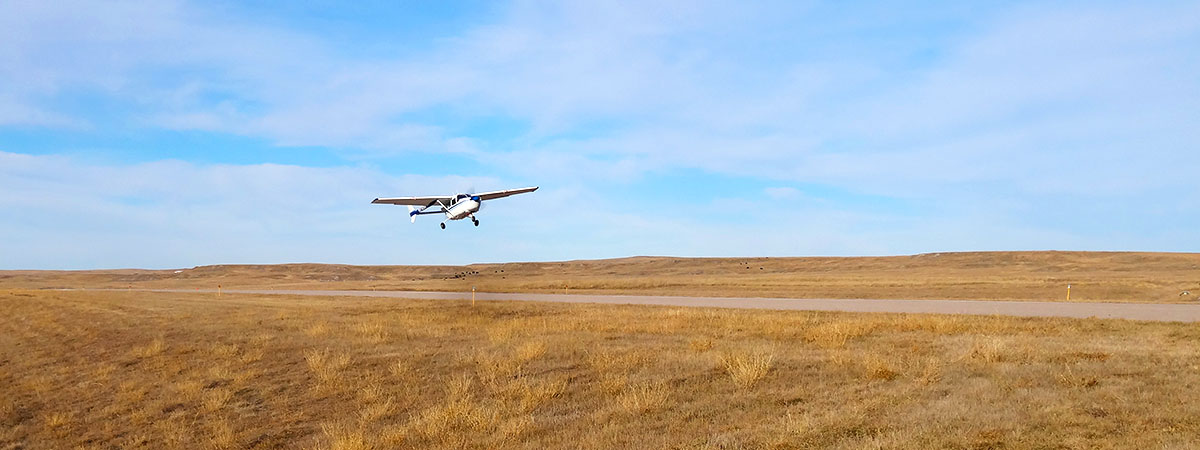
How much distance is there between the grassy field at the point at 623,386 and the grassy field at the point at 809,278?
81.5 ft

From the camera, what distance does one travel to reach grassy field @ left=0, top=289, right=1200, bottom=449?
8.57m

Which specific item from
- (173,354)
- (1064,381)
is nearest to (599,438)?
(1064,381)

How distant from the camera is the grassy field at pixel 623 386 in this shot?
28.1 ft

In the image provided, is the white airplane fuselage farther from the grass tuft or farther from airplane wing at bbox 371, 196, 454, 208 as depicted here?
the grass tuft

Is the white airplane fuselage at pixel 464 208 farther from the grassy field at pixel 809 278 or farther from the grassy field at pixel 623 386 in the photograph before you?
the grassy field at pixel 623 386

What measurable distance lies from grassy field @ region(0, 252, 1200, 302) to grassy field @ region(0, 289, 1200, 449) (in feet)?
81.5

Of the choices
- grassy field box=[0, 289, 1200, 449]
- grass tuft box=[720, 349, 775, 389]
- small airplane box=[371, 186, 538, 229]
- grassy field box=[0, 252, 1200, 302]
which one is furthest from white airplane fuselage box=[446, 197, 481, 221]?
grass tuft box=[720, 349, 775, 389]

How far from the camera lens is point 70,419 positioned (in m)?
12.8

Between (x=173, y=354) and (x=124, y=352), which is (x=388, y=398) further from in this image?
(x=124, y=352)

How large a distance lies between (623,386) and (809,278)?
59.1 m

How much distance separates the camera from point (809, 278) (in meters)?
67.4

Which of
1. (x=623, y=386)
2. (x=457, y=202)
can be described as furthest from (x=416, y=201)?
(x=623, y=386)

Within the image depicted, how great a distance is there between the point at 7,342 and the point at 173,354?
11.3 m

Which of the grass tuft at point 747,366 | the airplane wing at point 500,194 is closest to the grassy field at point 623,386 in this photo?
the grass tuft at point 747,366
